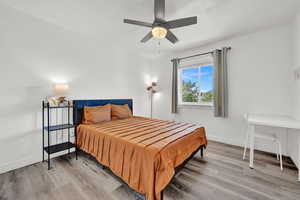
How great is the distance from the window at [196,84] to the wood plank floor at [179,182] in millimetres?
1885

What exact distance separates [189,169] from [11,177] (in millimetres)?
2736

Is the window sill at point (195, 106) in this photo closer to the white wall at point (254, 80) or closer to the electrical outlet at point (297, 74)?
the white wall at point (254, 80)

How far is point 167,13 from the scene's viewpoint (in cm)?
221

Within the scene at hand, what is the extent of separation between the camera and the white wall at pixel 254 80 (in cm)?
264

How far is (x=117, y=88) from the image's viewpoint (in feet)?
12.5

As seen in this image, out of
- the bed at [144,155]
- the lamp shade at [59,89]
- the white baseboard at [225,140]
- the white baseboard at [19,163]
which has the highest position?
the lamp shade at [59,89]

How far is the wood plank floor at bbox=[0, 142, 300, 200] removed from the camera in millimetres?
1577

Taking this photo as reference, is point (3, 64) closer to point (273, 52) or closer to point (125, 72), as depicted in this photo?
point (125, 72)

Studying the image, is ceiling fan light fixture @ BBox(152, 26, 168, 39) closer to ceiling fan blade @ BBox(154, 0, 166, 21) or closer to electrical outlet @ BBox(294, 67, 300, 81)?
ceiling fan blade @ BBox(154, 0, 166, 21)

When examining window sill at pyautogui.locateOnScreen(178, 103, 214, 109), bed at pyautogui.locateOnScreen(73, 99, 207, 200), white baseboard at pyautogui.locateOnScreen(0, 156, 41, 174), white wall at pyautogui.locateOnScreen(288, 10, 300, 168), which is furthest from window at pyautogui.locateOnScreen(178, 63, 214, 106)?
white baseboard at pyautogui.locateOnScreen(0, 156, 41, 174)

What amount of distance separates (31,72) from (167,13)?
2612mm

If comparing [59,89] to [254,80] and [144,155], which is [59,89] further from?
[254,80]

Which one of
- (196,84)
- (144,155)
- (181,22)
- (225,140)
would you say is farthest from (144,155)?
(196,84)

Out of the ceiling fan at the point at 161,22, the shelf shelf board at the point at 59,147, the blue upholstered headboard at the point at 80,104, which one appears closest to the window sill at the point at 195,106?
the blue upholstered headboard at the point at 80,104
